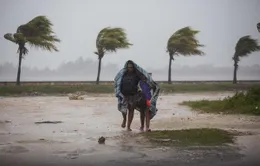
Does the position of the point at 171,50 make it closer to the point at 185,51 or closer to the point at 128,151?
the point at 185,51

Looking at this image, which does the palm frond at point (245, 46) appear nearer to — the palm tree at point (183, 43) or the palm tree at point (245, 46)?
the palm tree at point (245, 46)

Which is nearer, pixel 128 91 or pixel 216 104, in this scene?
pixel 128 91

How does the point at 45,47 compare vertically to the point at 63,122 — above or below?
above

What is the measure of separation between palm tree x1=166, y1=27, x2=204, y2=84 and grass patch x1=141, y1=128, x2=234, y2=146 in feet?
86.0

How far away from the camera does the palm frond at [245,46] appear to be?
110 feet

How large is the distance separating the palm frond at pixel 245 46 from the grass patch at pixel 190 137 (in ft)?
90.6

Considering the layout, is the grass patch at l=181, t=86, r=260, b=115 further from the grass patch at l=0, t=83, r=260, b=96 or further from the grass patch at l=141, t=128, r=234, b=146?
the grass patch at l=0, t=83, r=260, b=96

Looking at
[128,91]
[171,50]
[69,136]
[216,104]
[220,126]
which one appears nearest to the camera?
[69,136]

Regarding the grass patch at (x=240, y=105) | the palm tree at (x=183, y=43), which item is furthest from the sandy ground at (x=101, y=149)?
the palm tree at (x=183, y=43)

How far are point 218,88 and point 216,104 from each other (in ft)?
58.1

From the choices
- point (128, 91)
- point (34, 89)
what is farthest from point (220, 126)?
point (34, 89)

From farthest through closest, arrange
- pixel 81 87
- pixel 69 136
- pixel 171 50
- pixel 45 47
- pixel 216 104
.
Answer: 1. pixel 171 50
2. pixel 45 47
3. pixel 81 87
4. pixel 216 104
5. pixel 69 136

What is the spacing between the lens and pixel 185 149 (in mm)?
5820

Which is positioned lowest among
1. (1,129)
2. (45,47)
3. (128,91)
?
(1,129)
